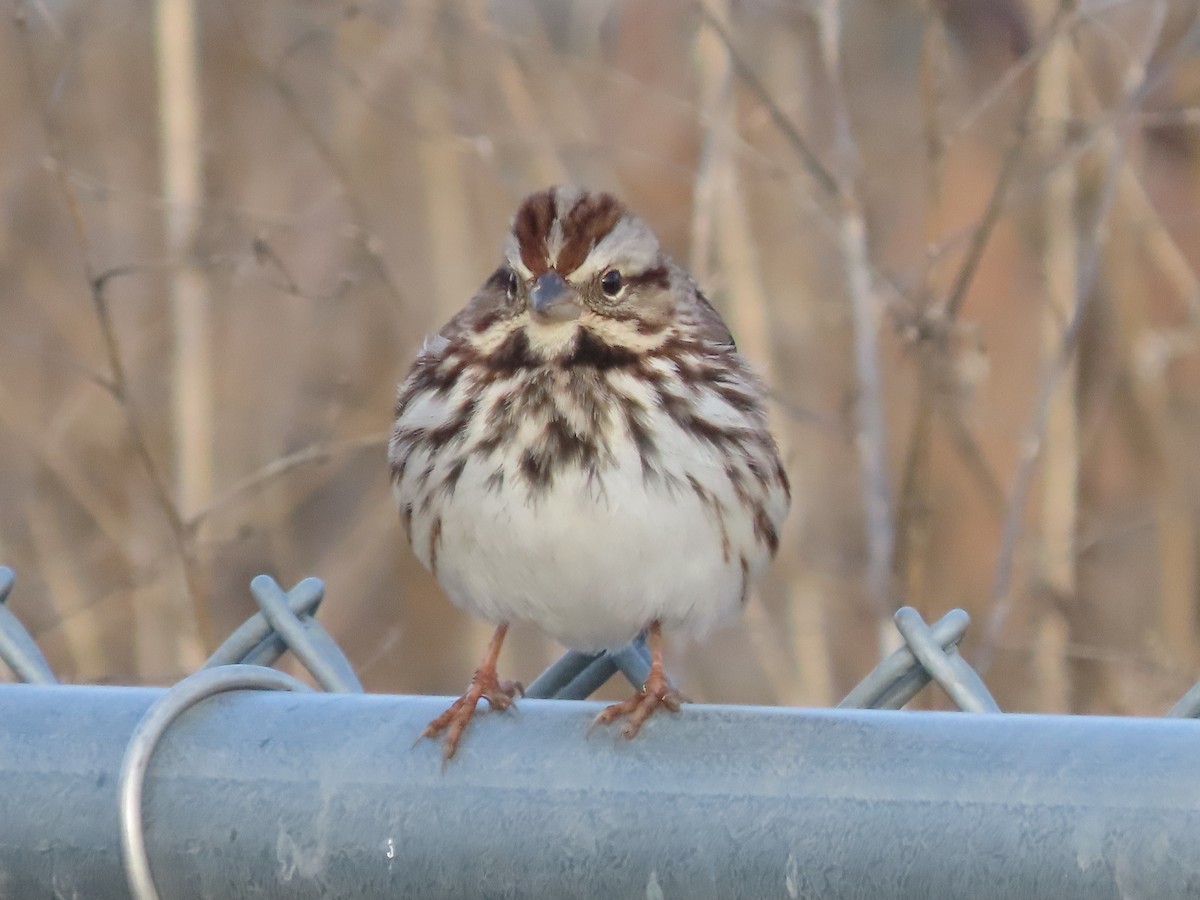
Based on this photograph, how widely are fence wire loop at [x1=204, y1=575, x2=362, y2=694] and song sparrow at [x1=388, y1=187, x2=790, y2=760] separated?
0.66 feet

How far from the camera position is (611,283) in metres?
2.44

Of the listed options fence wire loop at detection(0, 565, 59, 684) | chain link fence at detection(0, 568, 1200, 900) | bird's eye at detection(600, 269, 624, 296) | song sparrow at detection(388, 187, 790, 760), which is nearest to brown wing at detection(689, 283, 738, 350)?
song sparrow at detection(388, 187, 790, 760)

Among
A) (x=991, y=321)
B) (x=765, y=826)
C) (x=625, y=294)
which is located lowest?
(x=991, y=321)

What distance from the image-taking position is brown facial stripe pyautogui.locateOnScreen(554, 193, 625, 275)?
2373mm

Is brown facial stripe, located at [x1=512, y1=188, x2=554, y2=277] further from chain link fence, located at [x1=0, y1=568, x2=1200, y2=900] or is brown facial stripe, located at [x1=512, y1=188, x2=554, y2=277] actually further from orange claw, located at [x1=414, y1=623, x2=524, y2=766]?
chain link fence, located at [x1=0, y1=568, x2=1200, y2=900]

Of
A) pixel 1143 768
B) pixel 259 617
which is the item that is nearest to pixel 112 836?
pixel 259 617

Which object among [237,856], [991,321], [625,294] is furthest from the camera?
[991,321]

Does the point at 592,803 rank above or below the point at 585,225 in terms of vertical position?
below

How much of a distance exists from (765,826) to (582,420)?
991 mm

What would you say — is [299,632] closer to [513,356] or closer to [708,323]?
[513,356]

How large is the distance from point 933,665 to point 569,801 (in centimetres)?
52

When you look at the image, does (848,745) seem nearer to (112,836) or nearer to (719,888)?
(719,888)

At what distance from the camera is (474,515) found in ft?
7.52

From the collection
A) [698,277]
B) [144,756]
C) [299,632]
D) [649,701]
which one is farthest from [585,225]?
[698,277]
